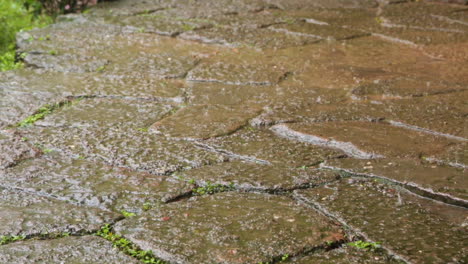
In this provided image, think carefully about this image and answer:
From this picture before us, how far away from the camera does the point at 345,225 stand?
2201 mm

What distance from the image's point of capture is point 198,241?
6.81 ft

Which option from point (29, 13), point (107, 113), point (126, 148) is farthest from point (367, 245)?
point (29, 13)

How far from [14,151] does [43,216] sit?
25.5 inches

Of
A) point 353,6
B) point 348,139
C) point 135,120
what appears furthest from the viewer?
point 353,6

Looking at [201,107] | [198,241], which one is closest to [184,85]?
[201,107]

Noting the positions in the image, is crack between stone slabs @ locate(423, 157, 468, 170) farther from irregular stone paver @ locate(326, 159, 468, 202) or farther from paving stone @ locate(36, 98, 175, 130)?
paving stone @ locate(36, 98, 175, 130)

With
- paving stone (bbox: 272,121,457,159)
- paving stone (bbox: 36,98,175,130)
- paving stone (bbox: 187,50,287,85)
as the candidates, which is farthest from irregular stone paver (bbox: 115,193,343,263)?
paving stone (bbox: 187,50,287,85)

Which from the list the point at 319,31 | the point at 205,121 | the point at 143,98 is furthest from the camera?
the point at 319,31

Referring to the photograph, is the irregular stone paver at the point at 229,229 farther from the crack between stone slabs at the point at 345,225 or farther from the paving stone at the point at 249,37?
the paving stone at the point at 249,37

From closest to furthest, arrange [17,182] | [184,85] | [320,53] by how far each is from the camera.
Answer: [17,182] → [184,85] → [320,53]

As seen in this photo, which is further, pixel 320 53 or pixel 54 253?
pixel 320 53

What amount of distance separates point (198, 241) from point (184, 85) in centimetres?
182

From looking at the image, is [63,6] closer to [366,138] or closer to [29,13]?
[29,13]

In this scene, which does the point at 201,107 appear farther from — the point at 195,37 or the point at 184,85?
the point at 195,37
